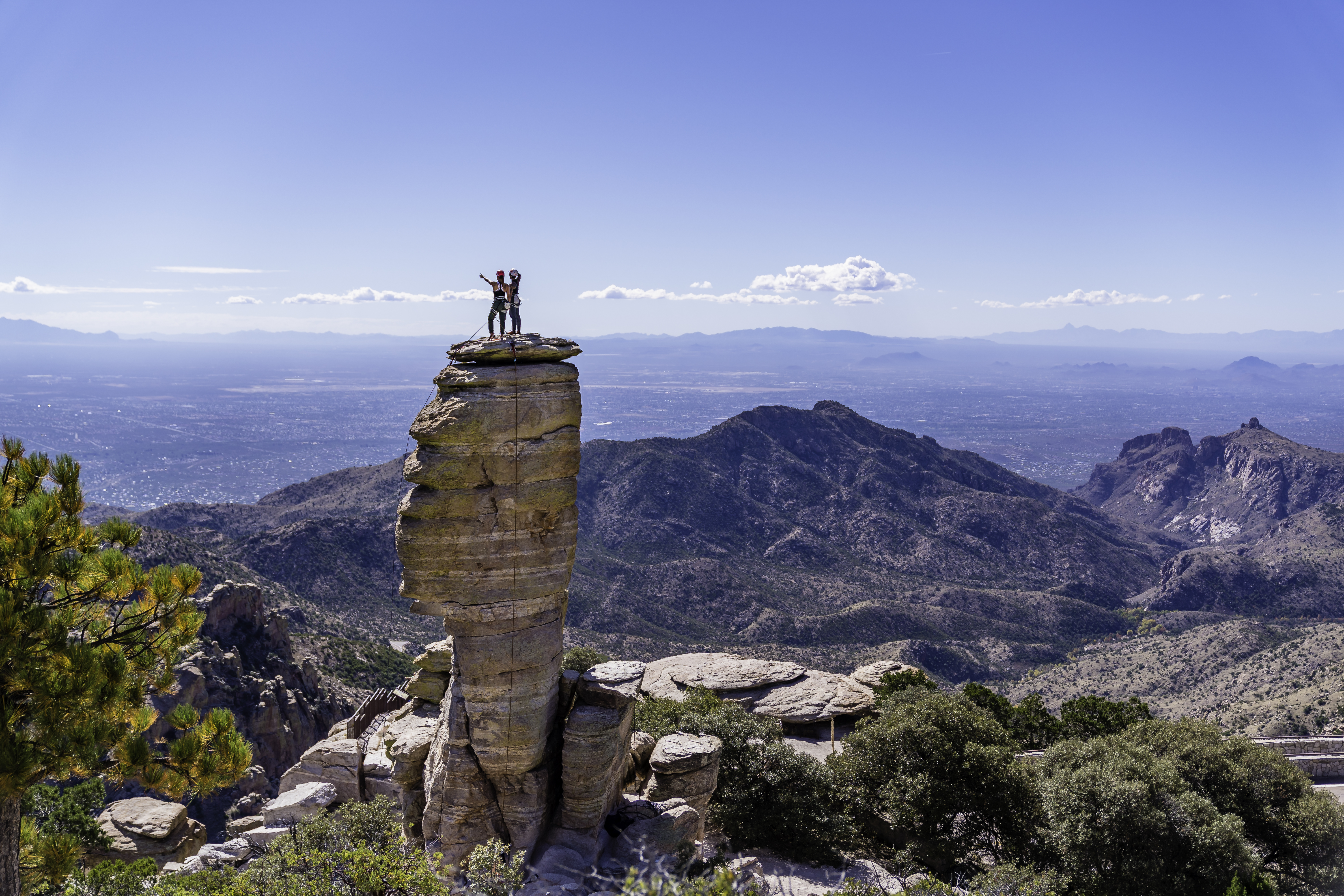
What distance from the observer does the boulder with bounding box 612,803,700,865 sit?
20.2m

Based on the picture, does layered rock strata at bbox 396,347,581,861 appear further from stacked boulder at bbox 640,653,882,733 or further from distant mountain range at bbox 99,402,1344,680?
distant mountain range at bbox 99,402,1344,680

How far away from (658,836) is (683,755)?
2428 mm

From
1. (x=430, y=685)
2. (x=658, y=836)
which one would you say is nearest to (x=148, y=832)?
(x=430, y=685)

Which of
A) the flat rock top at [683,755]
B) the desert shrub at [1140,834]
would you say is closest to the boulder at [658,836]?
the flat rock top at [683,755]

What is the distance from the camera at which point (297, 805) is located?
26469 mm

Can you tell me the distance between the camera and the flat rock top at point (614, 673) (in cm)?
2200

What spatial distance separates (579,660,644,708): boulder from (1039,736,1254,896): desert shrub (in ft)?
41.4

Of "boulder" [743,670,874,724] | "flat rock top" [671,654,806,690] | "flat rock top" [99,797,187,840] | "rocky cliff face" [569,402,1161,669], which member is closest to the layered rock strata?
"boulder" [743,670,874,724]

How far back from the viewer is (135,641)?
566 inches

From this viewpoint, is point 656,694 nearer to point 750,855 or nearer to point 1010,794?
point 750,855

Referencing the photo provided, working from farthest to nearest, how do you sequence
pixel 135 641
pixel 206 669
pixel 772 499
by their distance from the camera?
pixel 772 499 < pixel 206 669 < pixel 135 641

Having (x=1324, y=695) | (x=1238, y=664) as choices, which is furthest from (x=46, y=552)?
(x=1238, y=664)

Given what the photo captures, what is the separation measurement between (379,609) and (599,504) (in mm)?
48629

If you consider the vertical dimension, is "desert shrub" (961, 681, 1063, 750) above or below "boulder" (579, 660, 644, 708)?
below
